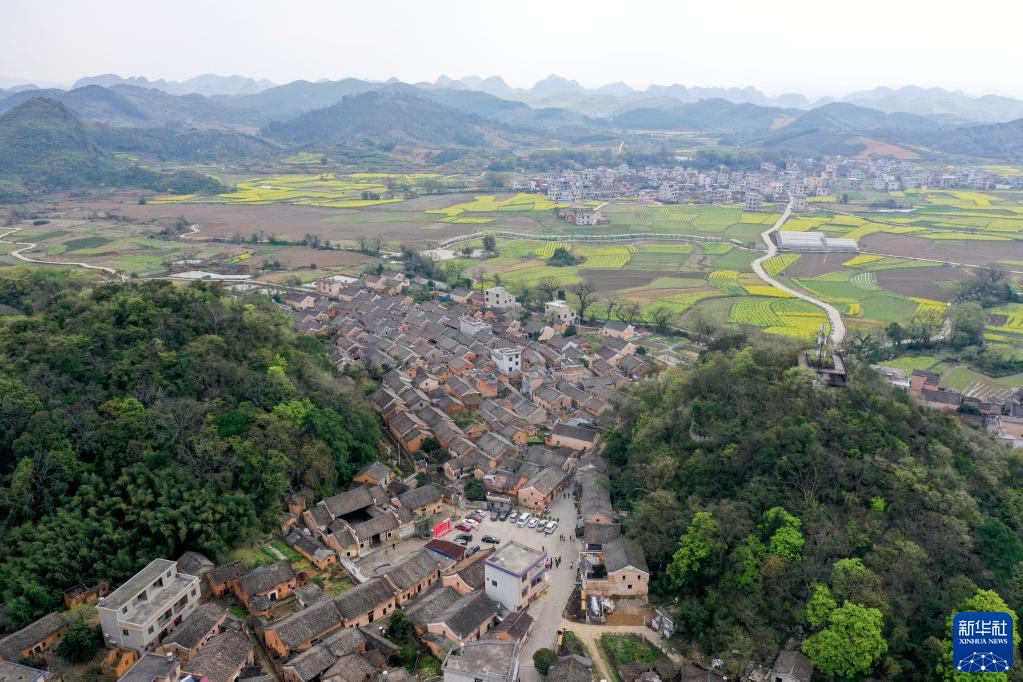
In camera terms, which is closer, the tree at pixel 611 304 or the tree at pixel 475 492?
the tree at pixel 475 492

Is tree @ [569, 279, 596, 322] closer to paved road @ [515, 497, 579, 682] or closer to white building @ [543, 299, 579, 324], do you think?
white building @ [543, 299, 579, 324]

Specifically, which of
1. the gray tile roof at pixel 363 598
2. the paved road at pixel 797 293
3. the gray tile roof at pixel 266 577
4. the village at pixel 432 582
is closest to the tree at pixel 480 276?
the village at pixel 432 582

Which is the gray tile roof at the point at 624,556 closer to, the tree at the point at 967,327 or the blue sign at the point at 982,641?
the blue sign at the point at 982,641

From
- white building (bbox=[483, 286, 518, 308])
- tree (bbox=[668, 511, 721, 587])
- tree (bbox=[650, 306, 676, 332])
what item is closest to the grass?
tree (bbox=[668, 511, 721, 587])

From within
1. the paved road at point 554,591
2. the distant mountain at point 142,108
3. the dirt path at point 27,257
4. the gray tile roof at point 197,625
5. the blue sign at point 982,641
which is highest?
the distant mountain at point 142,108

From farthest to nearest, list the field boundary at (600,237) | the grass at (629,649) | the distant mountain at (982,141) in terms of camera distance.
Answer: the distant mountain at (982,141) → the field boundary at (600,237) → the grass at (629,649)

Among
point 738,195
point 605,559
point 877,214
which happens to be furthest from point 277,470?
point 738,195
